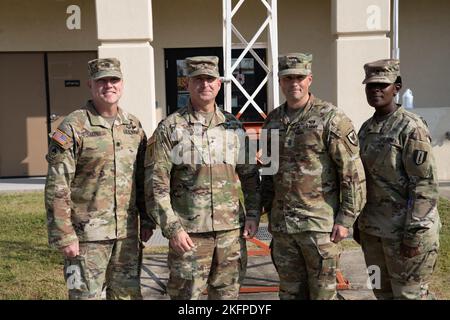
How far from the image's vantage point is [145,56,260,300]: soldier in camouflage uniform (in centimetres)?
314

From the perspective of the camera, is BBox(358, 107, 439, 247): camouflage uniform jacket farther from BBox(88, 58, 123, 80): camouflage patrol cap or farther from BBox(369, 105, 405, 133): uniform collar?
BBox(88, 58, 123, 80): camouflage patrol cap

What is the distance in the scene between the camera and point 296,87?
10.4 feet

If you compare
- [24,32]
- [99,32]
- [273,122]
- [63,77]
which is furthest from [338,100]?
[24,32]

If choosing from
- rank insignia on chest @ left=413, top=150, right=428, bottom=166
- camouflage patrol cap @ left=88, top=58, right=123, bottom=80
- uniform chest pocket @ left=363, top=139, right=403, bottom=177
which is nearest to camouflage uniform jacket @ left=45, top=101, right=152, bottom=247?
camouflage patrol cap @ left=88, top=58, right=123, bottom=80

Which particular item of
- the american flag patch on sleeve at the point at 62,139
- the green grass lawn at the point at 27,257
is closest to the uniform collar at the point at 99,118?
the american flag patch on sleeve at the point at 62,139

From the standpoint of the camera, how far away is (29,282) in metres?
4.77

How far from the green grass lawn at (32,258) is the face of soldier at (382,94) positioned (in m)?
1.99

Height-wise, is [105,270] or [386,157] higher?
[386,157]

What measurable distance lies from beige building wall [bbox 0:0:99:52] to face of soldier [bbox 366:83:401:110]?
7434 millimetres

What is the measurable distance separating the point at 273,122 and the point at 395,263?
117cm

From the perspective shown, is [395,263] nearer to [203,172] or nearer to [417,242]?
[417,242]

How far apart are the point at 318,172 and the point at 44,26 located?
804 cm

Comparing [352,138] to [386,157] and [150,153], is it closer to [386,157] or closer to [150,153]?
[386,157]

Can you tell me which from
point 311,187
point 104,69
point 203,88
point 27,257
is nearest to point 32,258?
point 27,257
